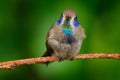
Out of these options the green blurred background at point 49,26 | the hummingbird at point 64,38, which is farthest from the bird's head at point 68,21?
the green blurred background at point 49,26

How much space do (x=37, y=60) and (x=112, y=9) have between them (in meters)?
0.85

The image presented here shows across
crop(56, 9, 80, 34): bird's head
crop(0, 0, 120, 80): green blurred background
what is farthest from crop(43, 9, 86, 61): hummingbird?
crop(0, 0, 120, 80): green blurred background

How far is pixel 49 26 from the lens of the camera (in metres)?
1.94

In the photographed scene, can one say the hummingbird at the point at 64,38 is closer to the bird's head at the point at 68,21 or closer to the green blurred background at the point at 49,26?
the bird's head at the point at 68,21

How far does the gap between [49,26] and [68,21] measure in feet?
1.02

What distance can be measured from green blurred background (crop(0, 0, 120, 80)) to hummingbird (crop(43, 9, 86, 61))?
15 cm

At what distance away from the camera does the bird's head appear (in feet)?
5.23

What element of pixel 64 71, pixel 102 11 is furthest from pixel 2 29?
pixel 102 11

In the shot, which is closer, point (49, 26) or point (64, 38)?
point (64, 38)

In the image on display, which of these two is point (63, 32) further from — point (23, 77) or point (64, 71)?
point (23, 77)

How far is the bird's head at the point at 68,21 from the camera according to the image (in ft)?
5.23

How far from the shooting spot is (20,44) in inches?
85.4

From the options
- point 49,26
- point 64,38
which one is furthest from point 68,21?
point 49,26

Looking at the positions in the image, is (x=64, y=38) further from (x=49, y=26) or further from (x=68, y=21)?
(x=49, y=26)
